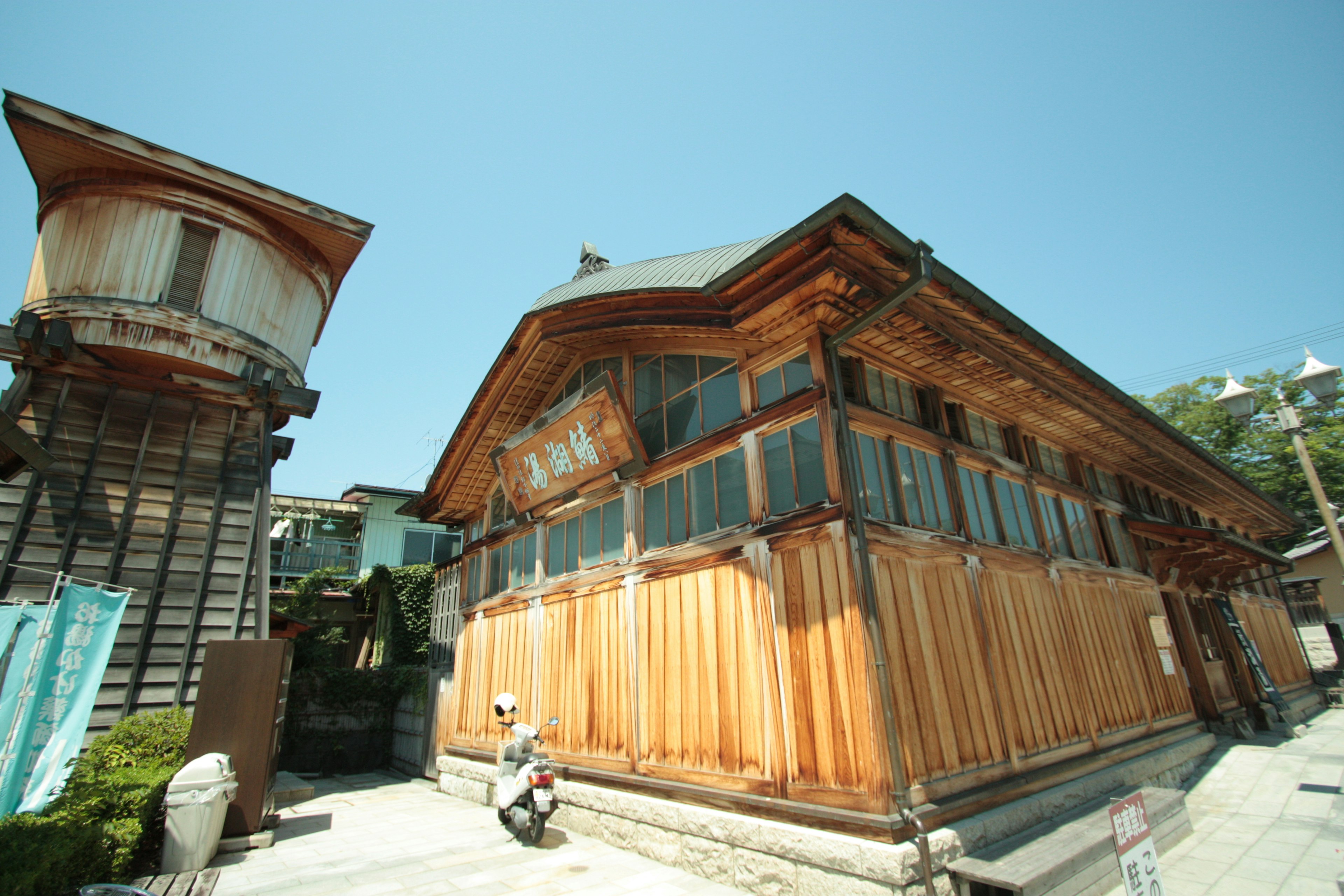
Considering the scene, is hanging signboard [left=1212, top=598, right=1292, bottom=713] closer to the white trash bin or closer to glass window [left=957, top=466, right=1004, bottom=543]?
glass window [left=957, top=466, right=1004, bottom=543]

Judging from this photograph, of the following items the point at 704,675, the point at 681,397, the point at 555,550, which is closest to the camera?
the point at 704,675

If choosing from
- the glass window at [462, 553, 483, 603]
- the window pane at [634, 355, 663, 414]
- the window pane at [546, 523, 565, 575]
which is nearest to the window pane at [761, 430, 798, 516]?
the window pane at [634, 355, 663, 414]

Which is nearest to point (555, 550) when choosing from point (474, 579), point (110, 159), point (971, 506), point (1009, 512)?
point (474, 579)

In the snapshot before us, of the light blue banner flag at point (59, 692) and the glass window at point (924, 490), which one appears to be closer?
the light blue banner flag at point (59, 692)

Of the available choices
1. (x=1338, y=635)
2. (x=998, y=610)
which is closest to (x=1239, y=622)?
(x=1338, y=635)

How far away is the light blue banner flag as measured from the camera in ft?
17.6

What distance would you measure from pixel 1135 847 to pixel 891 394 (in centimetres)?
518

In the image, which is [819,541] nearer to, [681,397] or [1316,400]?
[681,397]

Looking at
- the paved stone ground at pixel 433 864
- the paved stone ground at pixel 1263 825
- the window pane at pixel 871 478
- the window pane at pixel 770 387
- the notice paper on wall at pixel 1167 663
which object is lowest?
the paved stone ground at pixel 1263 825

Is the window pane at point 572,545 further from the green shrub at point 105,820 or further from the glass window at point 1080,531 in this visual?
the glass window at point 1080,531

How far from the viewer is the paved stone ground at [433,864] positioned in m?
6.11

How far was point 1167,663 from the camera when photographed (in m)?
11.3

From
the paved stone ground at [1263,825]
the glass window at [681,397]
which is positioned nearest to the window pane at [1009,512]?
the paved stone ground at [1263,825]

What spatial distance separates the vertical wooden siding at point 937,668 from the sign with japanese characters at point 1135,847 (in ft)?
6.15
